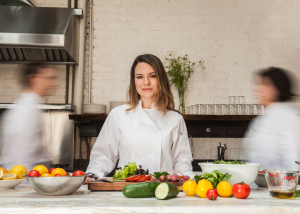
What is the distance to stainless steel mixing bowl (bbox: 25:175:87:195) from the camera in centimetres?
105

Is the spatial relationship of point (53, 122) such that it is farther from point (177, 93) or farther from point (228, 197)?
point (228, 197)

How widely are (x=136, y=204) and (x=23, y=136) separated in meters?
1.79

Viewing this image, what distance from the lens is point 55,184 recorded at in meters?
1.05

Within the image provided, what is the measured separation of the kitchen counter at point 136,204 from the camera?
888mm

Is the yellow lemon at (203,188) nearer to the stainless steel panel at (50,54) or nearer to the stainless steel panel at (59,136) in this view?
the stainless steel panel at (59,136)

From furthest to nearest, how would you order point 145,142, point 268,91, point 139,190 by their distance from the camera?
1. point 268,91
2. point 145,142
3. point 139,190

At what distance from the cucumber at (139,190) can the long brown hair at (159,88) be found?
3.39 feet

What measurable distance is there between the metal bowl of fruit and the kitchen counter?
0.08 ft

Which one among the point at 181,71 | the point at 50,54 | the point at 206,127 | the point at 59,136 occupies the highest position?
the point at 50,54

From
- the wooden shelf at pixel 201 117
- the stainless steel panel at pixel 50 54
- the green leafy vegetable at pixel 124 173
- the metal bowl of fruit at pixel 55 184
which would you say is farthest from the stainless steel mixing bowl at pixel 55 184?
the stainless steel panel at pixel 50 54

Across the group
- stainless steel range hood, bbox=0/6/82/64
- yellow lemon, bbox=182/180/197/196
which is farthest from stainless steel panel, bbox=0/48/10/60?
yellow lemon, bbox=182/180/197/196

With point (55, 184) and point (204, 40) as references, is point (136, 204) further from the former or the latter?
point (204, 40)

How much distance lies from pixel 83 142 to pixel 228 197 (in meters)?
2.73

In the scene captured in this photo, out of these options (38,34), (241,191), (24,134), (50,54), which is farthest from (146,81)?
(50,54)
